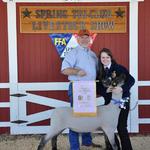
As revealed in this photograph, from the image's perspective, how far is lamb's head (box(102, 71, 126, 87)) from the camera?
5949mm

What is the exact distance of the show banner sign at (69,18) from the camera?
7527 mm

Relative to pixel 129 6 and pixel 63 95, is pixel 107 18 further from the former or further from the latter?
pixel 63 95

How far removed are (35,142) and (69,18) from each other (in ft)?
7.00

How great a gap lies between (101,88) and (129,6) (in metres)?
1.95

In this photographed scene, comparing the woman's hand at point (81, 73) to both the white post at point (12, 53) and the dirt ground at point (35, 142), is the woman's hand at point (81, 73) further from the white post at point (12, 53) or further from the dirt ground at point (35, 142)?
the white post at point (12, 53)

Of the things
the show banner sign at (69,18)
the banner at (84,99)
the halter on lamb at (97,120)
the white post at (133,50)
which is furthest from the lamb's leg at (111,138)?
the show banner sign at (69,18)

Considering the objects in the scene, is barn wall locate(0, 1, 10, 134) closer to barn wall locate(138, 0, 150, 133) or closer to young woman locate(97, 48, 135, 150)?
young woman locate(97, 48, 135, 150)

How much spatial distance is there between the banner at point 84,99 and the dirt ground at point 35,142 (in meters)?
1.15

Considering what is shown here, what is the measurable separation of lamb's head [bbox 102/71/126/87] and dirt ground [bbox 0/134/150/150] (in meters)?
1.46

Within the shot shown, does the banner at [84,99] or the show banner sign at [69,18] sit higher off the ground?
the show banner sign at [69,18]

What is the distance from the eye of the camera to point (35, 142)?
7.41m

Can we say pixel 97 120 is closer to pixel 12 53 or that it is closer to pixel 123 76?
pixel 123 76

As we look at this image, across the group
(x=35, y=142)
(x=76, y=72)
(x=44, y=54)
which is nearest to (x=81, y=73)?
(x=76, y=72)

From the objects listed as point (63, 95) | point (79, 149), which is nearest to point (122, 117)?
point (79, 149)
